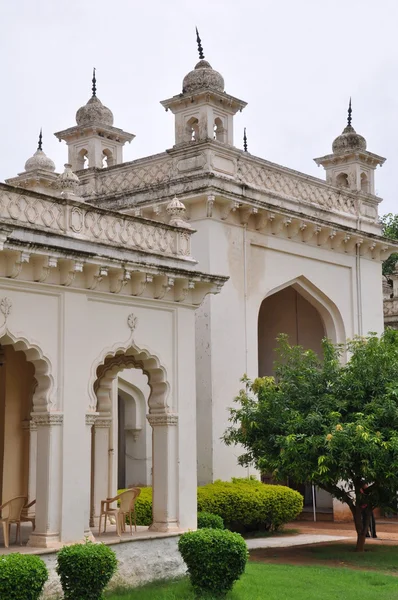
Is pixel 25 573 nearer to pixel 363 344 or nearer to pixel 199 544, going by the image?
pixel 199 544

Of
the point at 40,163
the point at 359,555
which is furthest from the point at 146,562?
the point at 40,163

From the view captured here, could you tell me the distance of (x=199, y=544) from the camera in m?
10.6

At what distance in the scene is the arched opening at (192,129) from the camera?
18297 millimetres

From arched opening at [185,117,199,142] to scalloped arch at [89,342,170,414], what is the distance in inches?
252

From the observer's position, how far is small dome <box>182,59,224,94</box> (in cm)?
1812

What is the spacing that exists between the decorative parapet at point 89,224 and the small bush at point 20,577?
3649 millimetres

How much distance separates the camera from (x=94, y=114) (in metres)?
20.8

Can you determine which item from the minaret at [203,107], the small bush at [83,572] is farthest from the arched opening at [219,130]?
the small bush at [83,572]

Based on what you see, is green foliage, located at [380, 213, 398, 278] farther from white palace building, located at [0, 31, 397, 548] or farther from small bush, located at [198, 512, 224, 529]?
small bush, located at [198, 512, 224, 529]

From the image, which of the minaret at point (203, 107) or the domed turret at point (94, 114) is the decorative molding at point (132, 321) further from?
the domed turret at point (94, 114)

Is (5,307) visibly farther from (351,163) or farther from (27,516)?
(351,163)

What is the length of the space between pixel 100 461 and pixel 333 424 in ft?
11.7

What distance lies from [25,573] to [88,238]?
175 inches

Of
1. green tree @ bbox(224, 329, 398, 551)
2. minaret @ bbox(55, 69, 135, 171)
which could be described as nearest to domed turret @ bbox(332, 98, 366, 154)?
minaret @ bbox(55, 69, 135, 171)
